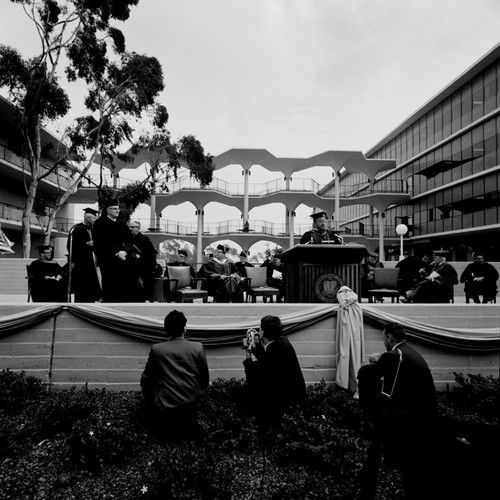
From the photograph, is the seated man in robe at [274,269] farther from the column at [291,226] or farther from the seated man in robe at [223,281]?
the column at [291,226]

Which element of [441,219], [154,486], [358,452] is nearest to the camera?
[154,486]

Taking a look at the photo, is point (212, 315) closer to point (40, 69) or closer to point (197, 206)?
point (40, 69)

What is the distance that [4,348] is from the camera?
4.62 metres

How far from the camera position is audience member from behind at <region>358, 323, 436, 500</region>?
123 cm

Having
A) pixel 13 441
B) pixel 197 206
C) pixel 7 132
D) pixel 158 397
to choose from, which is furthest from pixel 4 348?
pixel 197 206

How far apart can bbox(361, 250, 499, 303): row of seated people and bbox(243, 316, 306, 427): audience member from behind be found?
4.42 meters

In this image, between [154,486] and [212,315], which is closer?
[154,486]

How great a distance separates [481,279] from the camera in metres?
10.0

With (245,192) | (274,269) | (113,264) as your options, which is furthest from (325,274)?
(245,192)

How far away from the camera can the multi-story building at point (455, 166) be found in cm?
2584

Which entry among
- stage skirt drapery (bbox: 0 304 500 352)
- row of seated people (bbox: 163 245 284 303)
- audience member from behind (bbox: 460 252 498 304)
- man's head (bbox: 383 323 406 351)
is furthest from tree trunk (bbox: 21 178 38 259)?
man's head (bbox: 383 323 406 351)

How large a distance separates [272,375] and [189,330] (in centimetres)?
148

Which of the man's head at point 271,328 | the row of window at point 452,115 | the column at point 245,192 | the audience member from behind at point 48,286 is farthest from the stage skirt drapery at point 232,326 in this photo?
the column at point 245,192

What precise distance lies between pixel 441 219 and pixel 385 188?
878 centimetres
